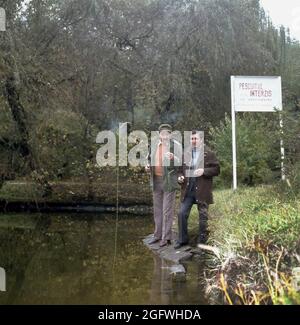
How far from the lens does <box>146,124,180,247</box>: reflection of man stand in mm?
9078

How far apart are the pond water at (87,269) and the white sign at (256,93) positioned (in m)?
3.48

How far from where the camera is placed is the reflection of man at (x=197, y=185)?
8609 millimetres

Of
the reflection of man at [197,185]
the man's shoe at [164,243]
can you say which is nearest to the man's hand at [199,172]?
the reflection of man at [197,185]

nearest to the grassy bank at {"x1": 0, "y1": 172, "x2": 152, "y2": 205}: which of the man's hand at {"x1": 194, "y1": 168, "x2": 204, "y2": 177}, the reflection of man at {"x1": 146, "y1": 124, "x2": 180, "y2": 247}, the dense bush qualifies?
the dense bush

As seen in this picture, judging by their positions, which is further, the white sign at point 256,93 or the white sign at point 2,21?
the white sign at point 2,21

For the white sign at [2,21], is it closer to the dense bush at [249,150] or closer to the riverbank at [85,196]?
the dense bush at [249,150]

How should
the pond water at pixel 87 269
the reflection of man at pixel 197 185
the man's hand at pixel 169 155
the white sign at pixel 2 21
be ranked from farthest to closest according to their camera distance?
1. the white sign at pixel 2 21
2. the man's hand at pixel 169 155
3. the reflection of man at pixel 197 185
4. the pond water at pixel 87 269

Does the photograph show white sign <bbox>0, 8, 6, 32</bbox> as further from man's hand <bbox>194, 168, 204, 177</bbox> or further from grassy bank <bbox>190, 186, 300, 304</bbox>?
grassy bank <bbox>190, 186, 300, 304</bbox>

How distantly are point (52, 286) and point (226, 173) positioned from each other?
9.78 metres

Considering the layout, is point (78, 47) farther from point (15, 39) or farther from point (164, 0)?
point (15, 39)

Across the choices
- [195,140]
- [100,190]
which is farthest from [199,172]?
[100,190]

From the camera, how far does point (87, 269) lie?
7934mm
